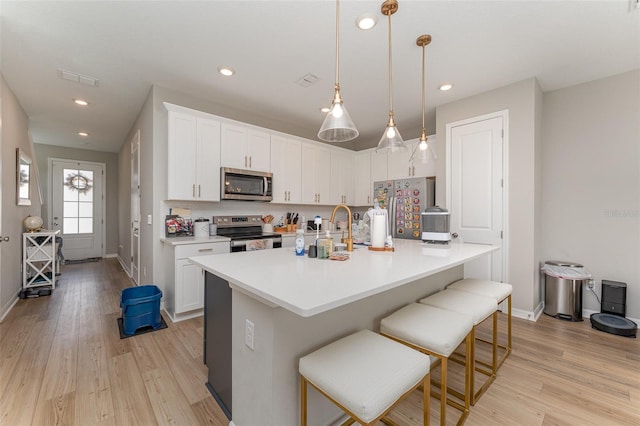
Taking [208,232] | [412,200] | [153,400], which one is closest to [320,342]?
[153,400]

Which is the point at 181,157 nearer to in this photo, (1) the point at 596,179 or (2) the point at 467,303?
(2) the point at 467,303

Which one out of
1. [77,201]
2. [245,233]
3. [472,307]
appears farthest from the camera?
[77,201]

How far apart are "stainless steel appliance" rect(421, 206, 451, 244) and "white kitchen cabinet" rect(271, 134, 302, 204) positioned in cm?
231

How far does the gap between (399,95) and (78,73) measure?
148 inches

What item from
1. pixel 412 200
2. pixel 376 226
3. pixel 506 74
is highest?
pixel 506 74

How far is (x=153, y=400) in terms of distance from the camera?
65.3 inches

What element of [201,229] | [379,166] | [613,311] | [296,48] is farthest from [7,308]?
[613,311]

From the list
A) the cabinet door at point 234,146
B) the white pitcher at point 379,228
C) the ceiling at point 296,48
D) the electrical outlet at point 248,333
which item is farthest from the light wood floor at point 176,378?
the ceiling at point 296,48

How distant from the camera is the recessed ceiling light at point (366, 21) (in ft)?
6.51

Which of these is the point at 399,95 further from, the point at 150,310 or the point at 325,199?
the point at 150,310

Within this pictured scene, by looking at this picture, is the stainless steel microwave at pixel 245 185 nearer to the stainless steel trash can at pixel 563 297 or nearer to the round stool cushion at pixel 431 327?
the round stool cushion at pixel 431 327

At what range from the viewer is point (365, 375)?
3.27 ft

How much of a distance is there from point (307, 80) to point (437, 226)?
2.15 metres

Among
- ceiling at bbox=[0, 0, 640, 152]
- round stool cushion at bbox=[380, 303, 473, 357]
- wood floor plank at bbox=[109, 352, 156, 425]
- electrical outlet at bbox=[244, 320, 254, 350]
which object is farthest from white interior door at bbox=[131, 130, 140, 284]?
round stool cushion at bbox=[380, 303, 473, 357]
